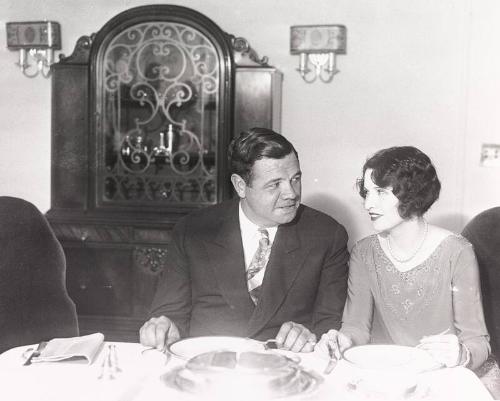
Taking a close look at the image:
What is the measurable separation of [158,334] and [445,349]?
0.75m

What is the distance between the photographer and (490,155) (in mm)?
4492

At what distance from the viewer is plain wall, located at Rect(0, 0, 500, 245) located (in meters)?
4.48

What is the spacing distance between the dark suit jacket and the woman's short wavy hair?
13.0 inches

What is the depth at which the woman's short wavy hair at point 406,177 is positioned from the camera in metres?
2.31

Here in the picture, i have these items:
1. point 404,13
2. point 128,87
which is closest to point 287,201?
point 128,87

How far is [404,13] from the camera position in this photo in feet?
14.8

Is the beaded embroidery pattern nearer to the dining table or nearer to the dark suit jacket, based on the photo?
the dark suit jacket

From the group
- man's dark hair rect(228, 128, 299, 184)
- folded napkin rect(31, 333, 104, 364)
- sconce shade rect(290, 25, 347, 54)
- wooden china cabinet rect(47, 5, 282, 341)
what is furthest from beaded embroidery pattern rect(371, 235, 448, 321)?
sconce shade rect(290, 25, 347, 54)

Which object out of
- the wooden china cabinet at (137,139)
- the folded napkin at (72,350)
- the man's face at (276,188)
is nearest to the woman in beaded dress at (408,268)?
the man's face at (276,188)

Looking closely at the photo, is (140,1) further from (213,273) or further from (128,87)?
(213,273)

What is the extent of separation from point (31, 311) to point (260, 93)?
2.20m

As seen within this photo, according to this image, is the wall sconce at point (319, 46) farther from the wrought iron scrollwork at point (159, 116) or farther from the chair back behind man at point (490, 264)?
the chair back behind man at point (490, 264)

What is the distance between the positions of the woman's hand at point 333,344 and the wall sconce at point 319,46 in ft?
8.87

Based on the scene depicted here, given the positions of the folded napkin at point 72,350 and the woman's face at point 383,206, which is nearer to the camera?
the folded napkin at point 72,350
